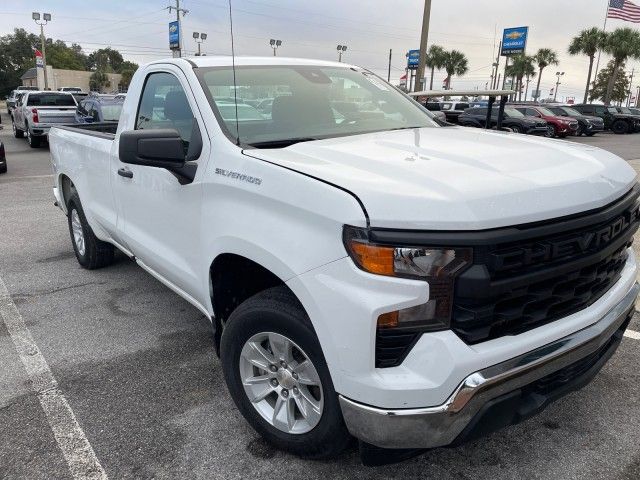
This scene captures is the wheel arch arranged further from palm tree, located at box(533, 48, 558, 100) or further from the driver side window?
palm tree, located at box(533, 48, 558, 100)

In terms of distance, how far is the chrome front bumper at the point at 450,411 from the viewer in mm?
1950

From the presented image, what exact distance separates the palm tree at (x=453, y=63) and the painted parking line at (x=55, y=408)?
75967 millimetres

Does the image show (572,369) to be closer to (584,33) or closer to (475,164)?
(475,164)

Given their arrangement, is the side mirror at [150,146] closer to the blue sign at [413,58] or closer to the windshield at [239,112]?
the windshield at [239,112]

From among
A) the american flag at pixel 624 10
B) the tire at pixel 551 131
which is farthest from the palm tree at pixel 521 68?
the tire at pixel 551 131

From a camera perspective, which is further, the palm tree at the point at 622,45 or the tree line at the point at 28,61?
the tree line at the point at 28,61

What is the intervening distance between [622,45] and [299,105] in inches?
2256

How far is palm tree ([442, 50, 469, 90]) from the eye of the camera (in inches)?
2921

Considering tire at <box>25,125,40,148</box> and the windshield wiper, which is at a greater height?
the windshield wiper

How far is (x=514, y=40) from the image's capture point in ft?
108

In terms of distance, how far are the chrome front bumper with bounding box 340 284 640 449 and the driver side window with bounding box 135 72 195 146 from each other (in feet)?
6.11

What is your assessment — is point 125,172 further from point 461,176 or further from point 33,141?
point 33,141

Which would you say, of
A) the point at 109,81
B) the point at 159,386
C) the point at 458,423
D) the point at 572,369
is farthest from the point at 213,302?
the point at 109,81

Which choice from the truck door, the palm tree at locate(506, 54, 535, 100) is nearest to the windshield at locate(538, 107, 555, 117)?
the truck door
